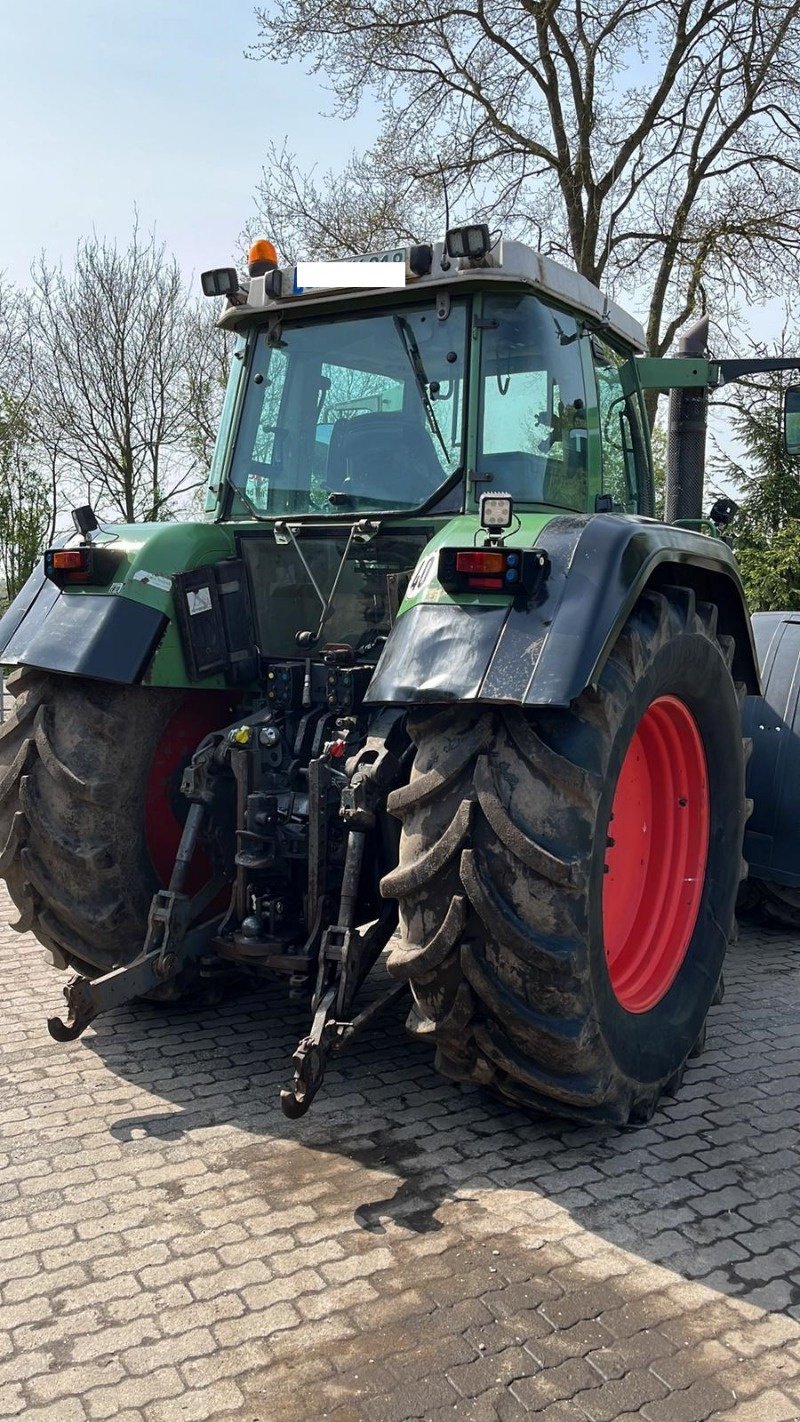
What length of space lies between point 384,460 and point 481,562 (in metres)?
1.06

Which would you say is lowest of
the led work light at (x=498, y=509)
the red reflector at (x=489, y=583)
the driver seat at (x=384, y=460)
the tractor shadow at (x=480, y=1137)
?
the tractor shadow at (x=480, y=1137)

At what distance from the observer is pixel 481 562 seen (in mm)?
2943

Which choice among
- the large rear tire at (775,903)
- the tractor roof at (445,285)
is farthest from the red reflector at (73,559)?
the large rear tire at (775,903)

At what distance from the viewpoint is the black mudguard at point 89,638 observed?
3.65 meters

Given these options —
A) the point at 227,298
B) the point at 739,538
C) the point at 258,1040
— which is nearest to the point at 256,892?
the point at 258,1040

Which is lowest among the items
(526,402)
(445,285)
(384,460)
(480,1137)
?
(480,1137)

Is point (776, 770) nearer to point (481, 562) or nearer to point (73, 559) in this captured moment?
point (481, 562)

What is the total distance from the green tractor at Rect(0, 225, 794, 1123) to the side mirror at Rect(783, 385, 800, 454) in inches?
25.8

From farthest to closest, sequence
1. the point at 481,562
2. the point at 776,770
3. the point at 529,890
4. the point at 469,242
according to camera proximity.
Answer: the point at 776,770, the point at 469,242, the point at 481,562, the point at 529,890

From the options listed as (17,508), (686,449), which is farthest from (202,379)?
(686,449)

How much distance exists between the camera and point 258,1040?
3.93 meters

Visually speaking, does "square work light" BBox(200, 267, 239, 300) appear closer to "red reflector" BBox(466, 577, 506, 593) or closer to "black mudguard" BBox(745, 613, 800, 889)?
"red reflector" BBox(466, 577, 506, 593)

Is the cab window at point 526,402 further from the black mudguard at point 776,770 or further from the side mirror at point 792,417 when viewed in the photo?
the black mudguard at point 776,770

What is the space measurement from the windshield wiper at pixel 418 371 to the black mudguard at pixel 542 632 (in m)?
Answer: 0.77
